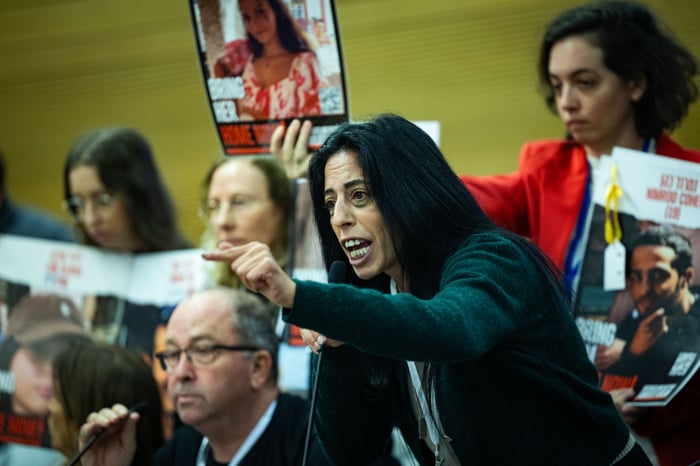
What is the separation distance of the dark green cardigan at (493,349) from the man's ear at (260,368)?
2.85 feet

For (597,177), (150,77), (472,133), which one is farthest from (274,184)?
(150,77)

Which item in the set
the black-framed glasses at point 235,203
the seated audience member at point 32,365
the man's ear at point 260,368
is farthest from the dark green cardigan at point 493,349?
the seated audience member at point 32,365

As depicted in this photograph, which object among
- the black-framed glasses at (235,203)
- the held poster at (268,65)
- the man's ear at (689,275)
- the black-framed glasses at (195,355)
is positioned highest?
the held poster at (268,65)

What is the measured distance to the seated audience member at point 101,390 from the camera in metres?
3.16

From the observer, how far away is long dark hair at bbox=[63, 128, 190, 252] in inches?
156

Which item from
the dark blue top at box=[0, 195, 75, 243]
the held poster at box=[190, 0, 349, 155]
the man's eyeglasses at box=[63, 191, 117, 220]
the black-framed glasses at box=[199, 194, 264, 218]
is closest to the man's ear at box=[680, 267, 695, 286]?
the held poster at box=[190, 0, 349, 155]

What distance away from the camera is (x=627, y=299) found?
9.11 feet

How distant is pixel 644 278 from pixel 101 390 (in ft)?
5.39

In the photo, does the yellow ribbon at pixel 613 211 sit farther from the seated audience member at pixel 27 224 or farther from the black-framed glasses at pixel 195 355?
the seated audience member at pixel 27 224

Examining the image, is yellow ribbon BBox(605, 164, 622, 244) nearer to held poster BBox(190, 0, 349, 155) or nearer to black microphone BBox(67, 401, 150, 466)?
held poster BBox(190, 0, 349, 155)

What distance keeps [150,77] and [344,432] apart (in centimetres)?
478

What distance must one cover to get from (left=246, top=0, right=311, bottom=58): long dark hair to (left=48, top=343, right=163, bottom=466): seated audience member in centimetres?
109

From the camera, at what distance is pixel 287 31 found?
2.85 meters

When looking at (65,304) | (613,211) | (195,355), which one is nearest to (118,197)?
(65,304)
